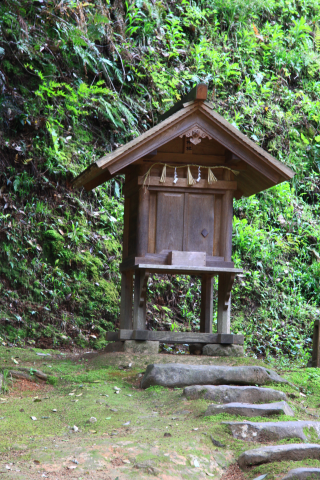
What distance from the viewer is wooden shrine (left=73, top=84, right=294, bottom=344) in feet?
22.4

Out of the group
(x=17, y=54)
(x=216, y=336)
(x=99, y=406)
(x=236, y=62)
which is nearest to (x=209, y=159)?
(x=216, y=336)

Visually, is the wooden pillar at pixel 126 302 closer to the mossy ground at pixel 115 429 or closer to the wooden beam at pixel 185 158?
the mossy ground at pixel 115 429

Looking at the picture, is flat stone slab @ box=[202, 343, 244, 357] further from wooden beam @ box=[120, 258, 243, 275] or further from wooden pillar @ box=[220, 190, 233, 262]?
wooden pillar @ box=[220, 190, 233, 262]

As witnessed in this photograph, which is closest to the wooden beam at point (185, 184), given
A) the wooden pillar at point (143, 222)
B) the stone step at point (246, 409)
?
the wooden pillar at point (143, 222)

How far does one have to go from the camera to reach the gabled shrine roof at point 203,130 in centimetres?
664

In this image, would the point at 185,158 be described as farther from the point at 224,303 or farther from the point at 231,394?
the point at 231,394

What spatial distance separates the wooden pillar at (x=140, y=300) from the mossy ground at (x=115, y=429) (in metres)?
0.70

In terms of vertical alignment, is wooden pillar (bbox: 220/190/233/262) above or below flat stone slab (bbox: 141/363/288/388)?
above

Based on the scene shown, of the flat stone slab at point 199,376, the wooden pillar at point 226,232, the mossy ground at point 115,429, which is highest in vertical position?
the wooden pillar at point 226,232

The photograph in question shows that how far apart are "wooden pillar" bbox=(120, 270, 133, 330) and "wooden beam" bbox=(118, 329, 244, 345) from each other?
868 mm

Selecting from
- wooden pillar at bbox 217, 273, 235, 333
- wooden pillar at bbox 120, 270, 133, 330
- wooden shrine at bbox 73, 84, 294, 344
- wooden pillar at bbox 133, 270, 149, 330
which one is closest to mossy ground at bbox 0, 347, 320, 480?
wooden pillar at bbox 133, 270, 149, 330

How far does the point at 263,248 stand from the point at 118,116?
183 inches

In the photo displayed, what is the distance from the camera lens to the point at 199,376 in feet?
18.0

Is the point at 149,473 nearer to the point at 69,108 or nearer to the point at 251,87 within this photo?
the point at 69,108
